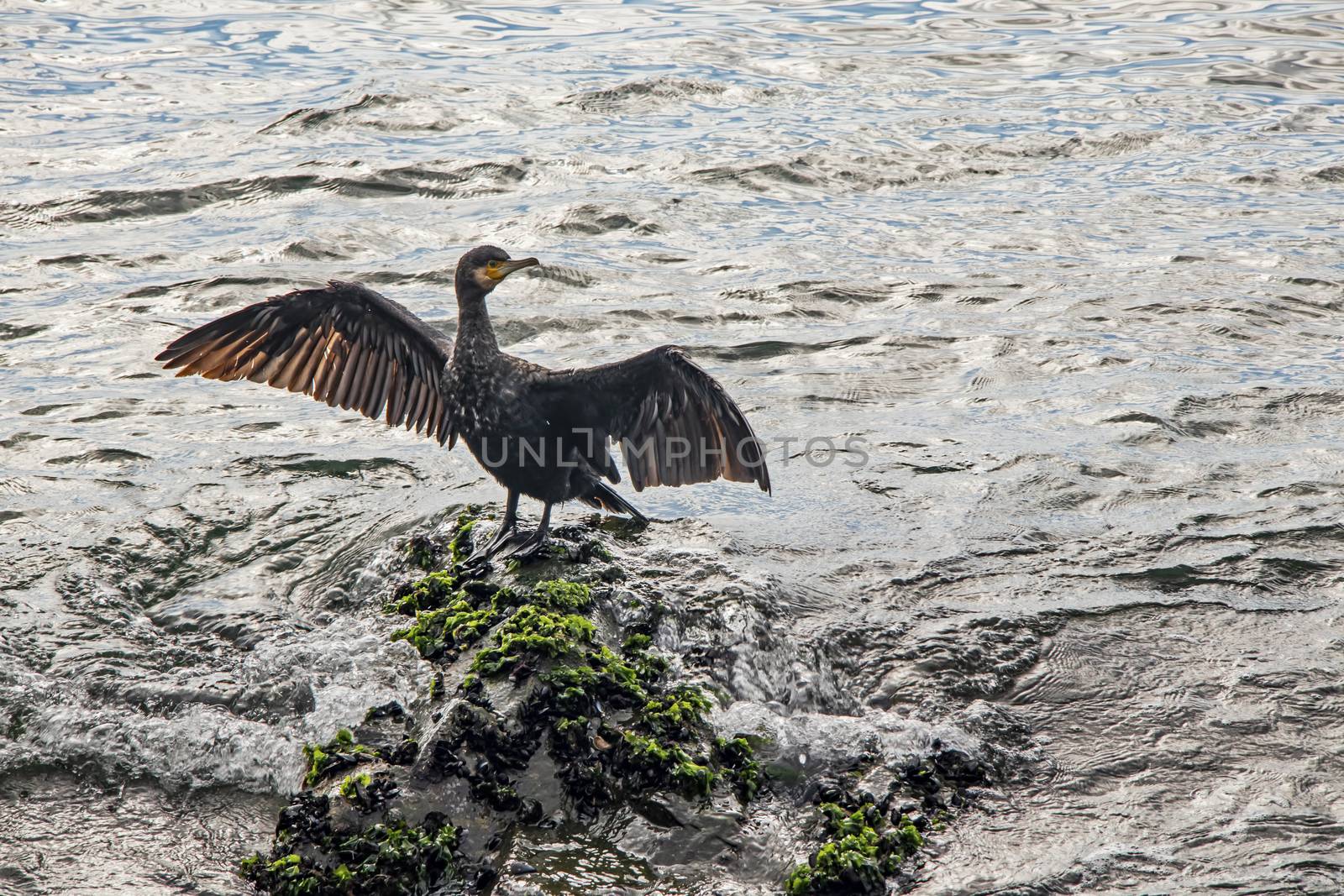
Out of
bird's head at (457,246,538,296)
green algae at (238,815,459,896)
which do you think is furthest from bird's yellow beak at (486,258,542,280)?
green algae at (238,815,459,896)

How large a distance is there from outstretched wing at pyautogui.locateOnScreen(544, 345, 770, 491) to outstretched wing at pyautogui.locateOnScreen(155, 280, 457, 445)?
2.55ft

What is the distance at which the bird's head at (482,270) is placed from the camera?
232 inches

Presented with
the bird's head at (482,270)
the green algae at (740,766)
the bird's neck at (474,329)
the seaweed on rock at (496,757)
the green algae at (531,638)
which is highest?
the bird's head at (482,270)

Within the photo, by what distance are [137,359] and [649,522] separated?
178 inches

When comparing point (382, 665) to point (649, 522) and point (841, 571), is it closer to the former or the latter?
point (649, 522)

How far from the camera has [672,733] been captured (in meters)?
4.62

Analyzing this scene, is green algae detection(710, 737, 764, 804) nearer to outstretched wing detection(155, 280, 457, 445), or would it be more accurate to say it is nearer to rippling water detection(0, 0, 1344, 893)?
rippling water detection(0, 0, 1344, 893)

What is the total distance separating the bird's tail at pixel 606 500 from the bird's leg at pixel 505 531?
0.32 metres

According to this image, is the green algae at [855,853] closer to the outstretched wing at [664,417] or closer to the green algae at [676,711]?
the green algae at [676,711]

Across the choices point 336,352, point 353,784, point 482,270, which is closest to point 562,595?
point 353,784

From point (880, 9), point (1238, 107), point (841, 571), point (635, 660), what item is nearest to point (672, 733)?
point (635, 660)

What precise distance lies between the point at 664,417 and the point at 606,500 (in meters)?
0.75

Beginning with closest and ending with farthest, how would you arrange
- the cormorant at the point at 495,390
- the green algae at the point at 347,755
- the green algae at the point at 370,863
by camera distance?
the green algae at the point at 370,863 < the green algae at the point at 347,755 < the cormorant at the point at 495,390

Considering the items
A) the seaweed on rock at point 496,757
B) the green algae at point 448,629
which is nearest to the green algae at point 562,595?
the seaweed on rock at point 496,757
